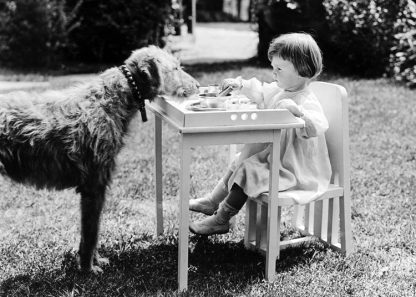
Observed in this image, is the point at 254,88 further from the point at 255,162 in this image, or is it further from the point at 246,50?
the point at 246,50

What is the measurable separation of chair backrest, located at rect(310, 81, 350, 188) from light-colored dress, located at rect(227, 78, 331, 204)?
81 millimetres

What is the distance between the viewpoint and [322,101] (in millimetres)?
3889

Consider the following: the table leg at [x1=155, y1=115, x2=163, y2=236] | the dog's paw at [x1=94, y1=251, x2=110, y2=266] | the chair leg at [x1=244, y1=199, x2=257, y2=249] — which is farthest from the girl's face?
the dog's paw at [x1=94, y1=251, x2=110, y2=266]

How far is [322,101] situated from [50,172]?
1749mm

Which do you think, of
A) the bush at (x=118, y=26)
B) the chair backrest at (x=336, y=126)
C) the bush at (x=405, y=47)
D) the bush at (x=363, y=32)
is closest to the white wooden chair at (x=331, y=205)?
the chair backrest at (x=336, y=126)

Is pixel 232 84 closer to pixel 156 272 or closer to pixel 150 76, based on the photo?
pixel 150 76

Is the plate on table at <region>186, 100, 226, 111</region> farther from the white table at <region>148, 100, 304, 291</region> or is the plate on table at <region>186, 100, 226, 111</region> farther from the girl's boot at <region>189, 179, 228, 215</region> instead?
the girl's boot at <region>189, 179, 228, 215</region>

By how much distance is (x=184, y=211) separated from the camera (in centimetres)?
330

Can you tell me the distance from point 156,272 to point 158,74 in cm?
120

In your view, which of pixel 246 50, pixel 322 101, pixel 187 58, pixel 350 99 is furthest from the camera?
pixel 246 50

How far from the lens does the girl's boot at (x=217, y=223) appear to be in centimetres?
380

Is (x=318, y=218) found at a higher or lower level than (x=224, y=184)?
lower

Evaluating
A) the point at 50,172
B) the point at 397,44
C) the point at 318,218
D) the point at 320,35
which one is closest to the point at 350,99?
the point at 397,44

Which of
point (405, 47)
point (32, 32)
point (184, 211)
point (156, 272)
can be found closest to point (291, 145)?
point (184, 211)
